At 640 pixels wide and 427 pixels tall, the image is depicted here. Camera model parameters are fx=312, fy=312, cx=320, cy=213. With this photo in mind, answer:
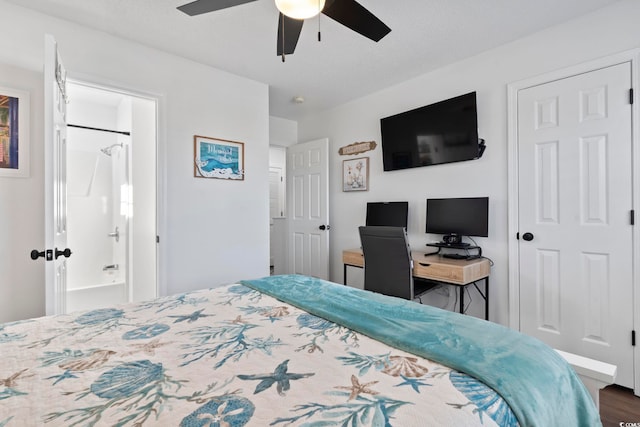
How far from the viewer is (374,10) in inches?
84.7

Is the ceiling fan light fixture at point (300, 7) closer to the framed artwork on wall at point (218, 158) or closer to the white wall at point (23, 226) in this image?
the framed artwork on wall at point (218, 158)

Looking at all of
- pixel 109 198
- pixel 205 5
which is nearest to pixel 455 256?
pixel 205 5

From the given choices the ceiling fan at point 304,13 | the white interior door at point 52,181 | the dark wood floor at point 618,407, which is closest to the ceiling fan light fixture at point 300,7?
the ceiling fan at point 304,13

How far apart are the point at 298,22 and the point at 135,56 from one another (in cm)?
158

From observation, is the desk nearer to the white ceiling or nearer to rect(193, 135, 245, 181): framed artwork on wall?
the white ceiling

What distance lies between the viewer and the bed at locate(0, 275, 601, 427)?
0.68 m

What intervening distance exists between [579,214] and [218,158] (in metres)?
3.02

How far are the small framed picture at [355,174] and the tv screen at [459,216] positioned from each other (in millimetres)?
969

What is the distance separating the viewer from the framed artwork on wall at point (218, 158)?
2.92 meters

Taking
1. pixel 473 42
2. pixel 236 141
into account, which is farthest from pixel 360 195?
pixel 473 42

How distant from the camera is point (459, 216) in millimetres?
2791

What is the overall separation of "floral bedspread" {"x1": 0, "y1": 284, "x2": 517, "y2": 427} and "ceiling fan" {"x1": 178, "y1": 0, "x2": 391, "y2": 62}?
4.83 feet

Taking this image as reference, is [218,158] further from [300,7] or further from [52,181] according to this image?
[300,7]

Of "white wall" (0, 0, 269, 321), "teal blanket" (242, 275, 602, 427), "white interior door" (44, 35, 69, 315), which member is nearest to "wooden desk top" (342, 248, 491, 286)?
"teal blanket" (242, 275, 602, 427)
